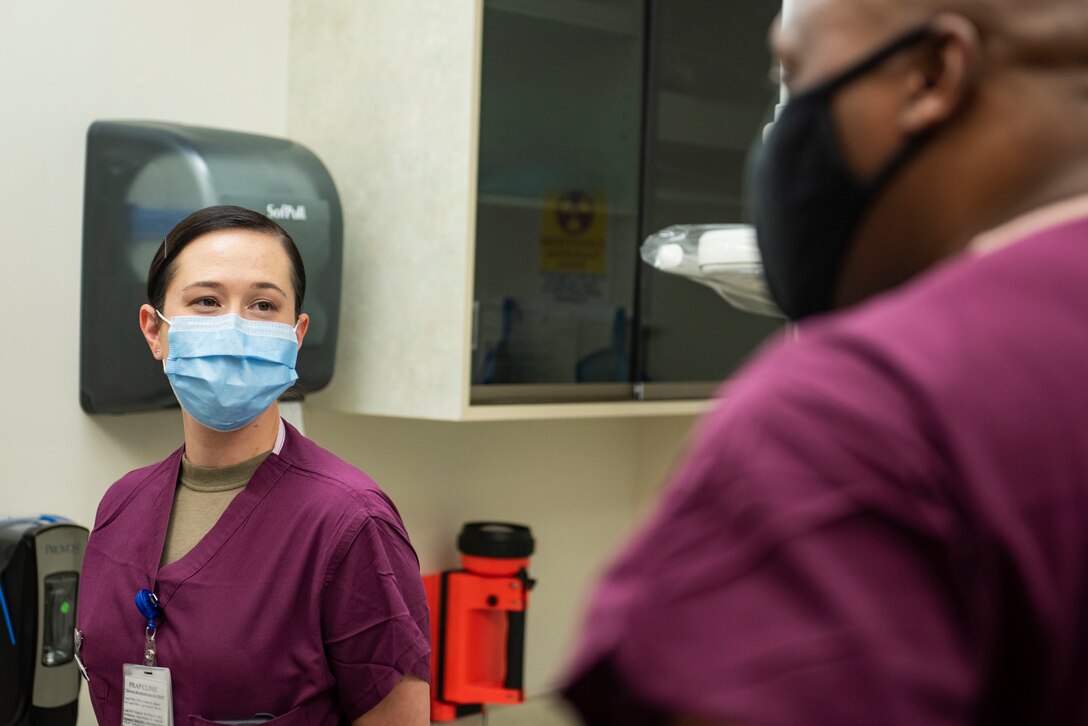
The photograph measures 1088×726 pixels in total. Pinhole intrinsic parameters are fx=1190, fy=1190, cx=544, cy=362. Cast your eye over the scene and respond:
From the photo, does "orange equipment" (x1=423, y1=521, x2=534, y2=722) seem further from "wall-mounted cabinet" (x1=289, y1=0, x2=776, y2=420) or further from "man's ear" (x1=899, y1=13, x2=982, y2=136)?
"man's ear" (x1=899, y1=13, x2=982, y2=136)

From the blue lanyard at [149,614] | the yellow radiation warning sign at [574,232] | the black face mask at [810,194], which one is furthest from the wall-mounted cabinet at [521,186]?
the black face mask at [810,194]

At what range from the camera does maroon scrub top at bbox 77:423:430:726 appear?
4.77 ft

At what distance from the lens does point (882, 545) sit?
389 millimetres

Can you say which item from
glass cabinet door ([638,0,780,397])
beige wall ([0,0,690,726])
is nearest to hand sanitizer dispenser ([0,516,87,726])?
beige wall ([0,0,690,726])

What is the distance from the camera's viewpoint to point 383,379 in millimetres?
2373

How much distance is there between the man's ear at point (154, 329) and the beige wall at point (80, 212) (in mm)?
437

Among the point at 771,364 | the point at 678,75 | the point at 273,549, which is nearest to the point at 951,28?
the point at 771,364

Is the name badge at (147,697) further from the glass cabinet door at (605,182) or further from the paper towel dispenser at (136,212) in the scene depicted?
the glass cabinet door at (605,182)

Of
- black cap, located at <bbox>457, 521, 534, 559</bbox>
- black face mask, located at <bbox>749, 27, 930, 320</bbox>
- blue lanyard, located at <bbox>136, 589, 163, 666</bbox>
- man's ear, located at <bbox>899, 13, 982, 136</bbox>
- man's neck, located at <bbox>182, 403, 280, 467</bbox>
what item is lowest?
black cap, located at <bbox>457, 521, 534, 559</bbox>

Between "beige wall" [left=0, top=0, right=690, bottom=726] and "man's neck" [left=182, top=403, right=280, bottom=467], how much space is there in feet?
1.80

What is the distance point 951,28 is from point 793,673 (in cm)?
28

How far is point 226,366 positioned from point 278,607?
1.10ft

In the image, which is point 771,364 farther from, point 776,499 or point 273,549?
point 273,549

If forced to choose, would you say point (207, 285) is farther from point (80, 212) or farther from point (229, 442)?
point (80, 212)
